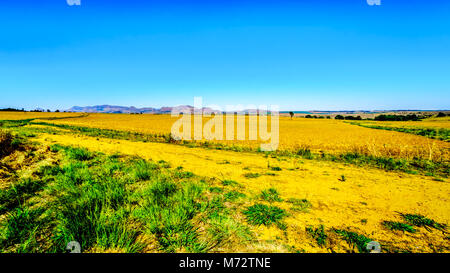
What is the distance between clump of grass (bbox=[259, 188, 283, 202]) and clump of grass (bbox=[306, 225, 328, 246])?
4.29ft

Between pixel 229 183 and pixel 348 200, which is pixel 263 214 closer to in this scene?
pixel 229 183

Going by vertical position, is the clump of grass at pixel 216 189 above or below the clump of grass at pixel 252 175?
above

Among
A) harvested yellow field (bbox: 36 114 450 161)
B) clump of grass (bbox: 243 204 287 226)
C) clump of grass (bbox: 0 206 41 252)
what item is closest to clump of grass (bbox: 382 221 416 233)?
clump of grass (bbox: 243 204 287 226)

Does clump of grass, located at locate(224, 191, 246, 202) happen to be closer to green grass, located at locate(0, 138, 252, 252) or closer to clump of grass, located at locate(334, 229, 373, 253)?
green grass, located at locate(0, 138, 252, 252)

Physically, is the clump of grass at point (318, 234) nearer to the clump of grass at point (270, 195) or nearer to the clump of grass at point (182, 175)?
the clump of grass at point (270, 195)

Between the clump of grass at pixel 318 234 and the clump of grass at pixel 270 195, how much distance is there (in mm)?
1308

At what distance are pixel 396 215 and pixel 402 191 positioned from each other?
2565 millimetres

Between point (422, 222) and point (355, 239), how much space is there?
223cm

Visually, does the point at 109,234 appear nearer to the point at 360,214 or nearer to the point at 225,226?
the point at 225,226

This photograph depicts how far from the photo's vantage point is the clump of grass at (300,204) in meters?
4.34

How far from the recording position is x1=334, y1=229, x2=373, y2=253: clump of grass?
3.01 m

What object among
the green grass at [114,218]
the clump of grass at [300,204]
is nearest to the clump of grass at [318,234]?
the clump of grass at [300,204]
